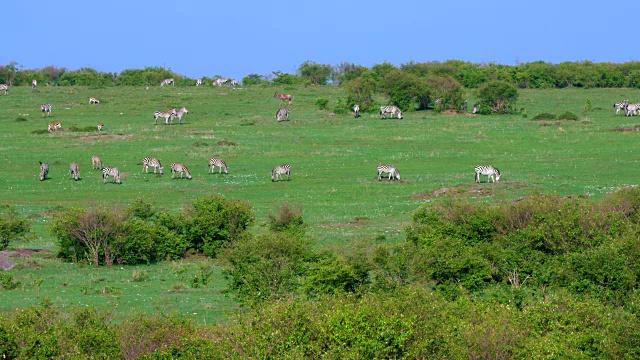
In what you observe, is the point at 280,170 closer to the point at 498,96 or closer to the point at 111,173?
the point at 111,173

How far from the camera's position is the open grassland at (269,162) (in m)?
28.3

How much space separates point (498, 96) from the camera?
67875 mm

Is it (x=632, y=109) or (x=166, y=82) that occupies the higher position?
(x=166, y=82)

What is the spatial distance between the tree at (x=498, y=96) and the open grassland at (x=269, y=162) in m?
1.54

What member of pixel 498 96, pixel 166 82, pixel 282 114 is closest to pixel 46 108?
pixel 282 114

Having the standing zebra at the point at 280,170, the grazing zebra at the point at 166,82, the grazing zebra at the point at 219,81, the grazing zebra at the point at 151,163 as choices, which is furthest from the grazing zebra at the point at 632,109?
the grazing zebra at the point at 166,82

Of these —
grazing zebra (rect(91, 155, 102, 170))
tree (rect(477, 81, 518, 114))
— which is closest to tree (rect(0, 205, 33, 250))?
grazing zebra (rect(91, 155, 102, 170))

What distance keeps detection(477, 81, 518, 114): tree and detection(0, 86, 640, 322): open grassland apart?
1539 mm

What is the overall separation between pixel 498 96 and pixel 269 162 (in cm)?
2451

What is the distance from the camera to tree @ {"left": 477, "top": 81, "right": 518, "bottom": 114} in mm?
67438

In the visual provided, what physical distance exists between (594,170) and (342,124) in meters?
19.6

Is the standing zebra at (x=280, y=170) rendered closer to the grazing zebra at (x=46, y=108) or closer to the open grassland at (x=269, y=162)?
the open grassland at (x=269, y=162)

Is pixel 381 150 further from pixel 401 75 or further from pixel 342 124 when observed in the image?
pixel 401 75

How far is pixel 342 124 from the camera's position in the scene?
61.1 meters
